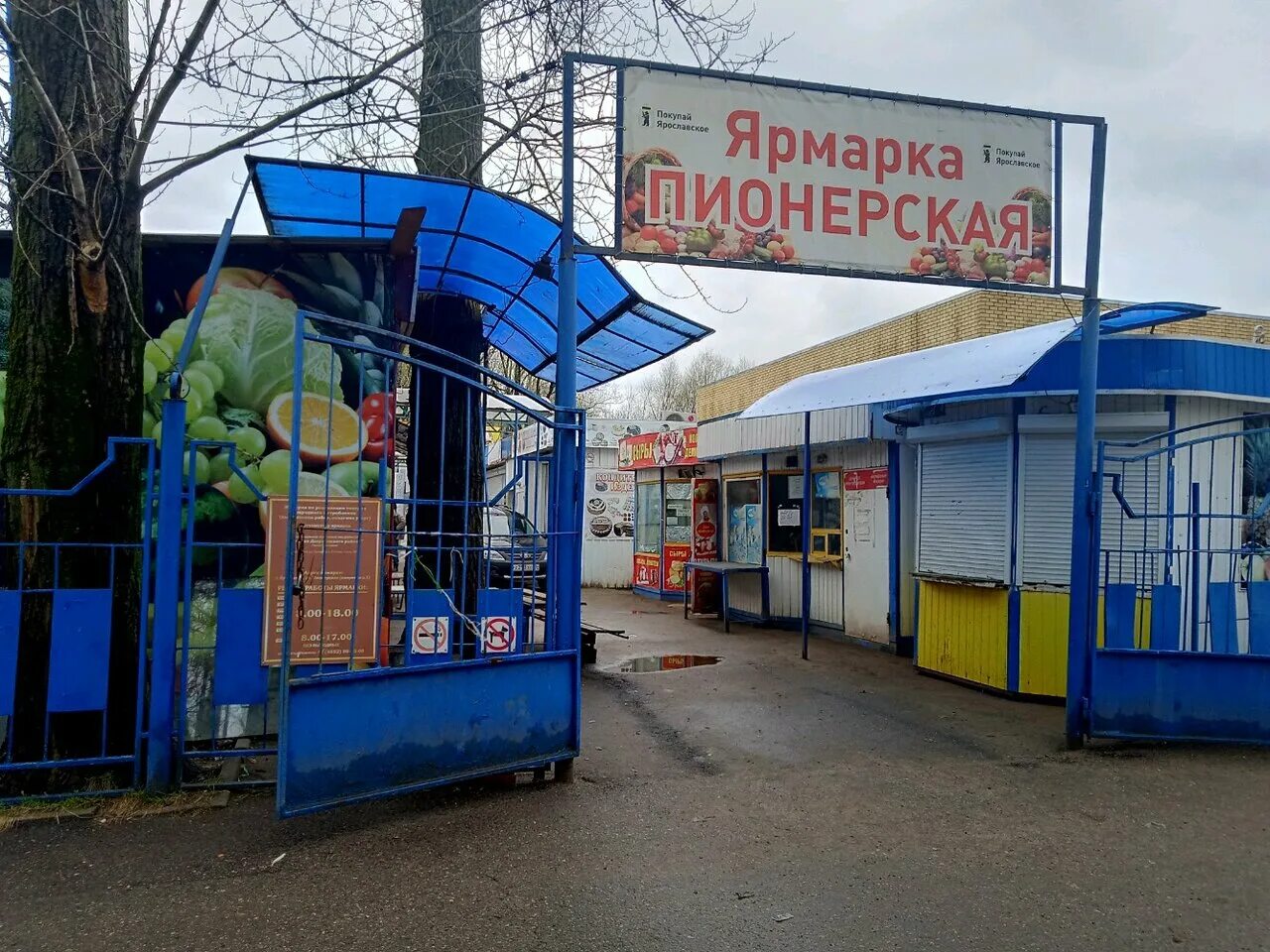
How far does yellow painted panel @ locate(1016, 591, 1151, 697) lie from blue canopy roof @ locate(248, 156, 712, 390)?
153 inches

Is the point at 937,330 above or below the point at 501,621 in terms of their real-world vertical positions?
above

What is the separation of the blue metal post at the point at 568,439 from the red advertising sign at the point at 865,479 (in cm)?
604

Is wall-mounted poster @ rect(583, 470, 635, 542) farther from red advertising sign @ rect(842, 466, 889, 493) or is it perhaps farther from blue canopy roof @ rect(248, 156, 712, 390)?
blue canopy roof @ rect(248, 156, 712, 390)

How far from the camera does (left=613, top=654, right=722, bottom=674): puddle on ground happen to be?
9598mm

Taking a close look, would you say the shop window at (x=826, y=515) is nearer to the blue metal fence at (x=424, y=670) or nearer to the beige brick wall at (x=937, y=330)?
the beige brick wall at (x=937, y=330)

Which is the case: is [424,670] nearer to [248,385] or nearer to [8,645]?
[8,645]

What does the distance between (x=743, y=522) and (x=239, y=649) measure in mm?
9629

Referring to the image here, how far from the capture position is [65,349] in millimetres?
4922

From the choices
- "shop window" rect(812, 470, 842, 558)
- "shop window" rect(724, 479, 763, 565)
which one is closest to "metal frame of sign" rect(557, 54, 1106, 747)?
"shop window" rect(812, 470, 842, 558)

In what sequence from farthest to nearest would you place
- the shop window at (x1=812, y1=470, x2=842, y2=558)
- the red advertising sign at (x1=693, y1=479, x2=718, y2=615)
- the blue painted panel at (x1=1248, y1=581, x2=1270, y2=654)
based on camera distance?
the red advertising sign at (x1=693, y1=479, x2=718, y2=615), the shop window at (x1=812, y1=470, x2=842, y2=558), the blue painted panel at (x1=1248, y1=581, x2=1270, y2=654)

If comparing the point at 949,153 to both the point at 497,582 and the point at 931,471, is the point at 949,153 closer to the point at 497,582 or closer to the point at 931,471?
the point at 931,471

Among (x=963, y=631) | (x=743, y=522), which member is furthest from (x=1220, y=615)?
(x=743, y=522)

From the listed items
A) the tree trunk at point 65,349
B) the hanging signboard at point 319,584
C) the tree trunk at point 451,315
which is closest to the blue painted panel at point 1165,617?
the tree trunk at point 451,315

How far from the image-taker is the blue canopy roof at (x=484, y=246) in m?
5.51
